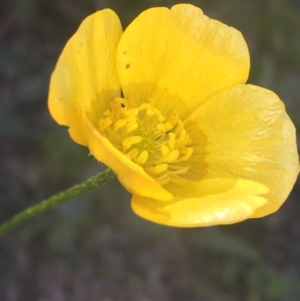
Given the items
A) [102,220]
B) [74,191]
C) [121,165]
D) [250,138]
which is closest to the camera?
[121,165]

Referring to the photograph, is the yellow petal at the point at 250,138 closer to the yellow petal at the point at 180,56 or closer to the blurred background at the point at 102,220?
the yellow petal at the point at 180,56

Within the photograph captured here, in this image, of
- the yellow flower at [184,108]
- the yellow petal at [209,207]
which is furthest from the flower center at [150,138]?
the yellow petal at [209,207]

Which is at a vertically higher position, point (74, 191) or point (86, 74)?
point (86, 74)

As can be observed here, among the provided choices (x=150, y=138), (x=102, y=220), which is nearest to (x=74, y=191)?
(x=150, y=138)

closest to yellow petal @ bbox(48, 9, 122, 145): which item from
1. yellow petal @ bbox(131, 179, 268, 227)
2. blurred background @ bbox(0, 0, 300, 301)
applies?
yellow petal @ bbox(131, 179, 268, 227)

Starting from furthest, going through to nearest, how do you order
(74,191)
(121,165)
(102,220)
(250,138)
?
(102,220) < (250,138) < (74,191) < (121,165)

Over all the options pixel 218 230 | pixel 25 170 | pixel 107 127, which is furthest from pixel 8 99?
pixel 107 127

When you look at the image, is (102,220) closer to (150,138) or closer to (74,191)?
(150,138)
